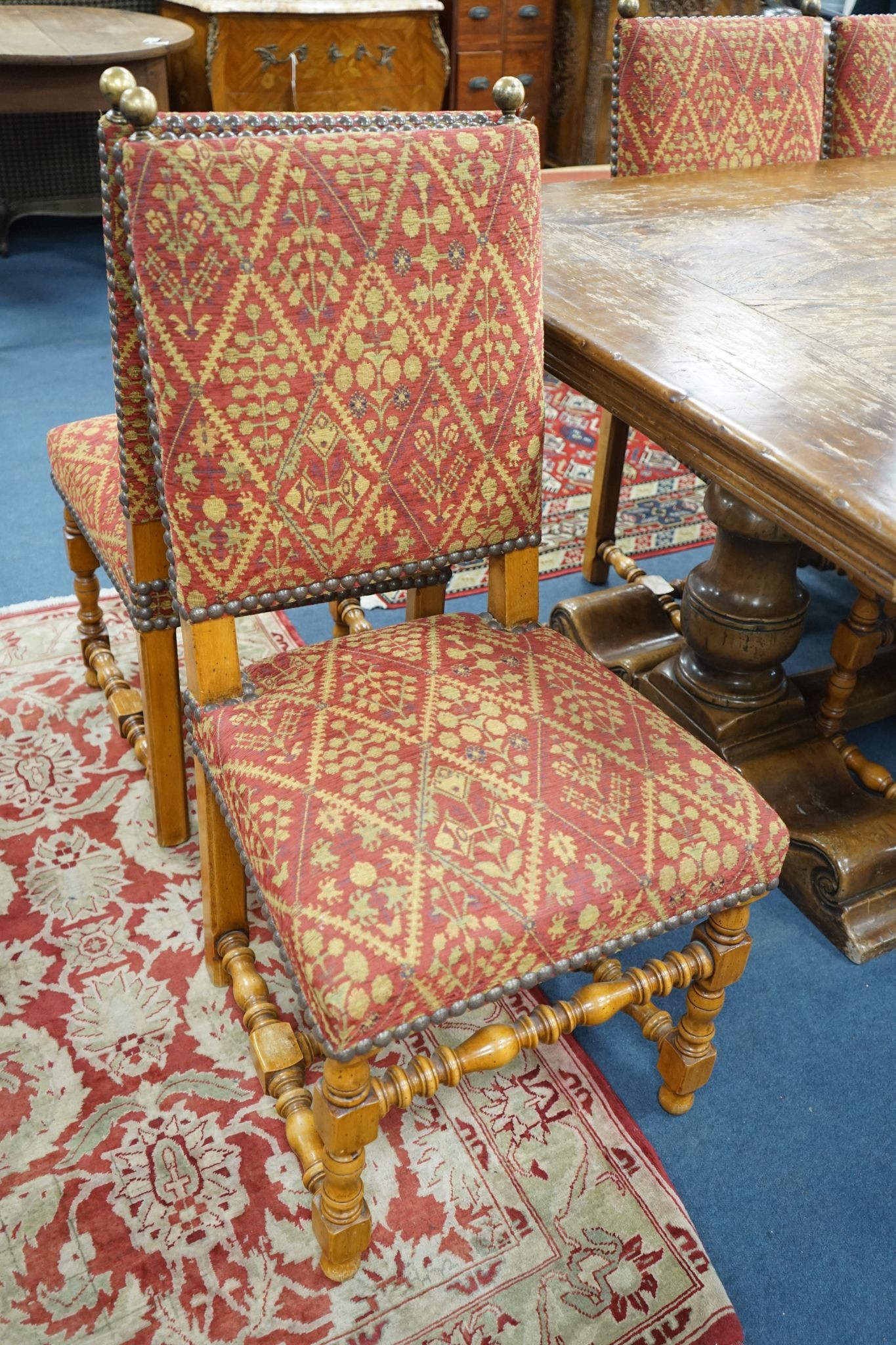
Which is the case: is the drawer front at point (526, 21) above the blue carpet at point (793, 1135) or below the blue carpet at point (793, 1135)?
above

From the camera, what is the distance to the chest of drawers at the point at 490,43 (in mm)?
4656

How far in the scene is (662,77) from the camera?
2.12 metres

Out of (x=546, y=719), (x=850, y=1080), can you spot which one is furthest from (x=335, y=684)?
(x=850, y=1080)

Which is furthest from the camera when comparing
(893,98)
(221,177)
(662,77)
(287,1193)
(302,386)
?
(893,98)

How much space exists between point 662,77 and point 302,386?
1.37 metres

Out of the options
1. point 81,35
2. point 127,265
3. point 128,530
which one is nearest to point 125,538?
point 128,530

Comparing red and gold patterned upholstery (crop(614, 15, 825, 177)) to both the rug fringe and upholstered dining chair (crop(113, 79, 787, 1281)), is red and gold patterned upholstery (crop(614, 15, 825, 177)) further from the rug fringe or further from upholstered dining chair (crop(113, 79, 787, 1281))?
the rug fringe

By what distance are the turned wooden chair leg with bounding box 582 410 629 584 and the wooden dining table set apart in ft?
0.89

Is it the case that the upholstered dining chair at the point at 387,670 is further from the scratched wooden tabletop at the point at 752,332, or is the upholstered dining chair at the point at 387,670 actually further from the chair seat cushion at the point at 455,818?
the scratched wooden tabletop at the point at 752,332

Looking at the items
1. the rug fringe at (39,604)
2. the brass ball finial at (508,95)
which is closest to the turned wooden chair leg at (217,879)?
the brass ball finial at (508,95)

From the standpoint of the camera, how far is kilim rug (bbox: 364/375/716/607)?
8.64ft

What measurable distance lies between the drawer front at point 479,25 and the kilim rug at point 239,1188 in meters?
4.28

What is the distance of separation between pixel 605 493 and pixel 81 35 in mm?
2488

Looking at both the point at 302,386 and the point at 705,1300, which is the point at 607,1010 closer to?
the point at 705,1300
